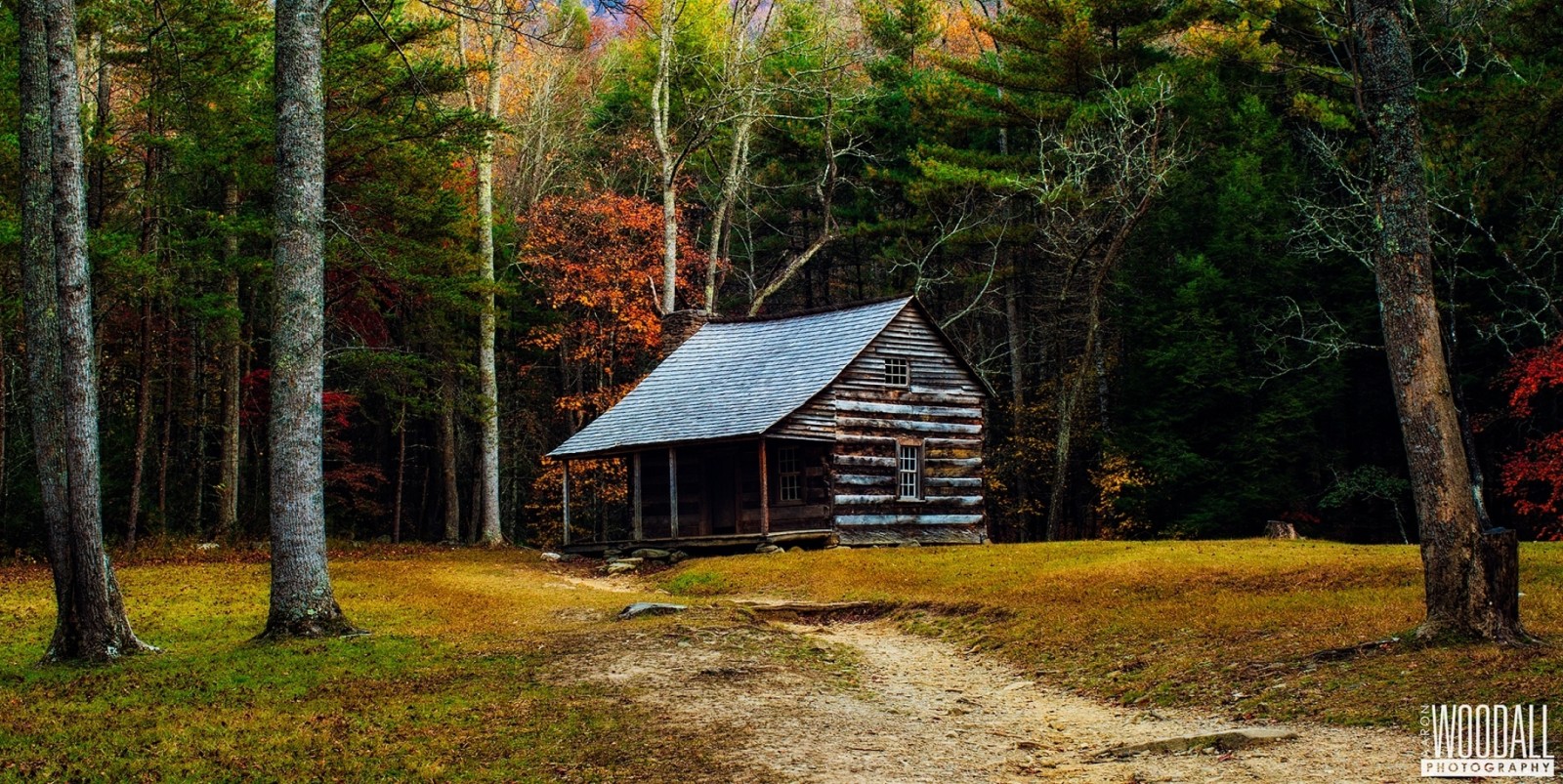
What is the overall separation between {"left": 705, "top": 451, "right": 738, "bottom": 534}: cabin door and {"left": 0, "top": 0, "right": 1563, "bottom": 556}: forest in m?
7.33

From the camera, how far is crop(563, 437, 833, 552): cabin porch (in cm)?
3244

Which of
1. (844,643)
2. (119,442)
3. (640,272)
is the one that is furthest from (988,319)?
(844,643)

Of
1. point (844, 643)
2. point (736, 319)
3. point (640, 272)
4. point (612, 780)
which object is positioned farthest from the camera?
point (640, 272)

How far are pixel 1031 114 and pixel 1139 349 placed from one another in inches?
347

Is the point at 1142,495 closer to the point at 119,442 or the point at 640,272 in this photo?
the point at 640,272

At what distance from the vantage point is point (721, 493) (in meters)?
34.7

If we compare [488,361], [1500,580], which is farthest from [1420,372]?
[488,361]

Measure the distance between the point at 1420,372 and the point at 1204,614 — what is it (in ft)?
16.5

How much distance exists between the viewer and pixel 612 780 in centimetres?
963

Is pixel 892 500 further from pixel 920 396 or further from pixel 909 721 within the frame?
pixel 909 721

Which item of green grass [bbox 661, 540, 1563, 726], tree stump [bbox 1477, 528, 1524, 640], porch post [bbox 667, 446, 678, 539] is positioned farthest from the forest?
tree stump [bbox 1477, 528, 1524, 640]

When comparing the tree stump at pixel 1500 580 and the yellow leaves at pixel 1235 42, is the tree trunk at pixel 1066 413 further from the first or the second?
the tree stump at pixel 1500 580

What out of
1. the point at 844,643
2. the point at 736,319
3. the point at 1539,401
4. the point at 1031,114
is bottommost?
the point at 844,643

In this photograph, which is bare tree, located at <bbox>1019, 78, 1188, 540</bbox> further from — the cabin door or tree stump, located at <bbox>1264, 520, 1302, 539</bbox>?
the cabin door
